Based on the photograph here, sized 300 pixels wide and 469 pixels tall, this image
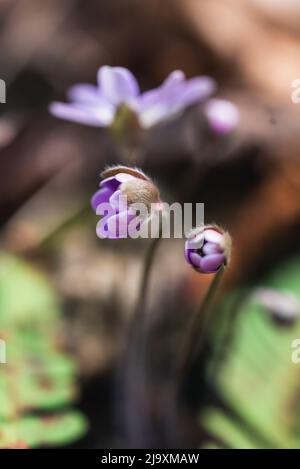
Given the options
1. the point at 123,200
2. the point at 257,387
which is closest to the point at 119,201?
the point at 123,200

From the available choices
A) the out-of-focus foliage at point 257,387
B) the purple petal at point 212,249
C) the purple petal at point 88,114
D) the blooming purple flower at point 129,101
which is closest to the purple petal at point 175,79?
the blooming purple flower at point 129,101

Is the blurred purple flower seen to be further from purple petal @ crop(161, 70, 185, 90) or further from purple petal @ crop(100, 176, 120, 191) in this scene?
purple petal @ crop(100, 176, 120, 191)

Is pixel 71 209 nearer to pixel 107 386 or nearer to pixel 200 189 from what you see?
pixel 200 189

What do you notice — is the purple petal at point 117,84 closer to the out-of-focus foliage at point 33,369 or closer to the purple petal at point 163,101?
the purple petal at point 163,101

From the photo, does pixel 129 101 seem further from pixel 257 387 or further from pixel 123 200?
pixel 257 387

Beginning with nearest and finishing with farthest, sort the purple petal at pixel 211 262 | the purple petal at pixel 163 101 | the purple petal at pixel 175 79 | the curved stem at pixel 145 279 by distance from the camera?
the purple petal at pixel 211 262 < the curved stem at pixel 145 279 < the purple petal at pixel 175 79 < the purple petal at pixel 163 101
